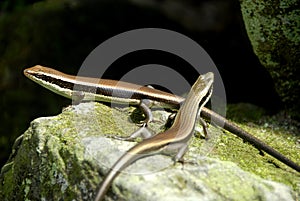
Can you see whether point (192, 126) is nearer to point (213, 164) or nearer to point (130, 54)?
point (213, 164)

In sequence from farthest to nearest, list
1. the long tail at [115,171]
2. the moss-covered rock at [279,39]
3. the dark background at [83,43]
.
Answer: the dark background at [83,43]
the moss-covered rock at [279,39]
the long tail at [115,171]

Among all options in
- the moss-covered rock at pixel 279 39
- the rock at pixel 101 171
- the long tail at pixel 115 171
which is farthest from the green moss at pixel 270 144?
the long tail at pixel 115 171

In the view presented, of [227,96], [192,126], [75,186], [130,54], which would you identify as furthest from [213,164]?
[130,54]

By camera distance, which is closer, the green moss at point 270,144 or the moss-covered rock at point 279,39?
the green moss at point 270,144

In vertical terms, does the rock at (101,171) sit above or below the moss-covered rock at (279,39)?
below

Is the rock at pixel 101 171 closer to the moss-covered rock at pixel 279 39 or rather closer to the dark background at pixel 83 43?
the moss-covered rock at pixel 279 39

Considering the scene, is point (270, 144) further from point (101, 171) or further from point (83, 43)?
point (83, 43)

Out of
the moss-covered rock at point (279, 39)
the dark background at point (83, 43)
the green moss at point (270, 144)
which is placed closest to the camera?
the green moss at point (270, 144)
